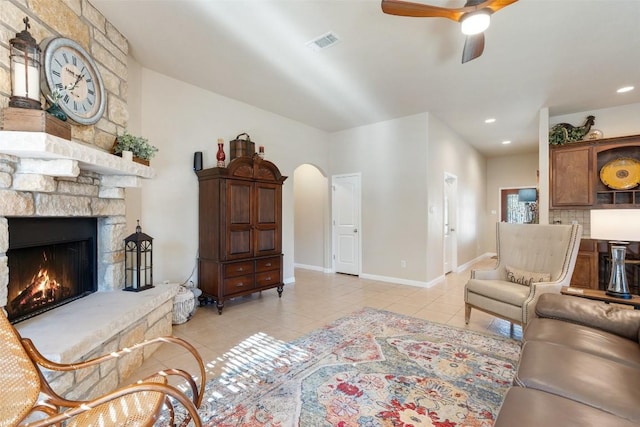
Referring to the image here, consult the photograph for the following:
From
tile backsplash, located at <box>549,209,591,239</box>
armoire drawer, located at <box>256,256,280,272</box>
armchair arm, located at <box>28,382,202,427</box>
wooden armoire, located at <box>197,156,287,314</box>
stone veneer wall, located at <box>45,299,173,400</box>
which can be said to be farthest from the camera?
tile backsplash, located at <box>549,209,591,239</box>

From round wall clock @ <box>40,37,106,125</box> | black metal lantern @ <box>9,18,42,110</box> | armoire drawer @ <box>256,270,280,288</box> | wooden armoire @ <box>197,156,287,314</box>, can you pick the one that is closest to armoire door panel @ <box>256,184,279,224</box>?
wooden armoire @ <box>197,156,287,314</box>

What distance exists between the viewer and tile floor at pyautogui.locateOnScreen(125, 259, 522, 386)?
264 cm

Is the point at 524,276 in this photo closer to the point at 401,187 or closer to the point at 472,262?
the point at 401,187

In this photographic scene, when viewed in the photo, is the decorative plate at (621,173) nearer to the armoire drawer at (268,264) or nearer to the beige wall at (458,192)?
the beige wall at (458,192)

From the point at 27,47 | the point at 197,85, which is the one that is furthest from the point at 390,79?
the point at 27,47

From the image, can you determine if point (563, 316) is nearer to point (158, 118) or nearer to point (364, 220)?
point (364, 220)

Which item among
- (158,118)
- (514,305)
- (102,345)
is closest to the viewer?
(102,345)

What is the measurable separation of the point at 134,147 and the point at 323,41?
6.64 feet

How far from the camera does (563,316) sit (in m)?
1.98

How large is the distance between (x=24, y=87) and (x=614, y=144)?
6.43 metres

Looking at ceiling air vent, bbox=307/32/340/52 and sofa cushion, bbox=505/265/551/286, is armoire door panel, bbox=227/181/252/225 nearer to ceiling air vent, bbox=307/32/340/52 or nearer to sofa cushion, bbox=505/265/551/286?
ceiling air vent, bbox=307/32/340/52

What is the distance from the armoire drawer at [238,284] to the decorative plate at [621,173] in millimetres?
5340

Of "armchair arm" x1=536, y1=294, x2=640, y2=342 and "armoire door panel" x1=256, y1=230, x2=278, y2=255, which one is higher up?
"armoire door panel" x1=256, y1=230, x2=278, y2=255

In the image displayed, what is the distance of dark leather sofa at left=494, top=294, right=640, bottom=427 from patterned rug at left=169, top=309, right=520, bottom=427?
0.55 m
